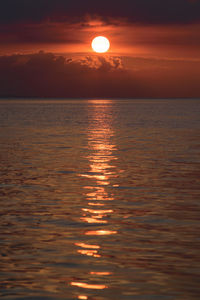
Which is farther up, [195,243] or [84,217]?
[84,217]

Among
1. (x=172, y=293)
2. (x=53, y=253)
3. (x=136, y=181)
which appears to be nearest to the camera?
(x=172, y=293)

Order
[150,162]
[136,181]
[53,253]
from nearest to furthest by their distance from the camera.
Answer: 1. [53,253]
2. [136,181]
3. [150,162]

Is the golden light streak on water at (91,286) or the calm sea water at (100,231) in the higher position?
the calm sea water at (100,231)

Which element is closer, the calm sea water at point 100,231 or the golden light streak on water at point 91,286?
the golden light streak on water at point 91,286

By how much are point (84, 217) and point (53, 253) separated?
406 centimetres

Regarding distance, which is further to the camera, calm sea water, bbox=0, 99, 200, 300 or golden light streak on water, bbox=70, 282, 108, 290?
calm sea water, bbox=0, 99, 200, 300

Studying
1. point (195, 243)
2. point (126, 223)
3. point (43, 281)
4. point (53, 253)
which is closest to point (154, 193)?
point (126, 223)

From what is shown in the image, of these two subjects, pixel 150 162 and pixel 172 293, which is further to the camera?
pixel 150 162

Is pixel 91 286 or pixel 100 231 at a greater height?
pixel 100 231

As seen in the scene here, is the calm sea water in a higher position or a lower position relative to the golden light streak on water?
higher

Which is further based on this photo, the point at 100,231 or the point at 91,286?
the point at 100,231

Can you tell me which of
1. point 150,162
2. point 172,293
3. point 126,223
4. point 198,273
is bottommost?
point 172,293

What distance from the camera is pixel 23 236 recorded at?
14547 mm

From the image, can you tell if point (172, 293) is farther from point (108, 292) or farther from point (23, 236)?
point (23, 236)
